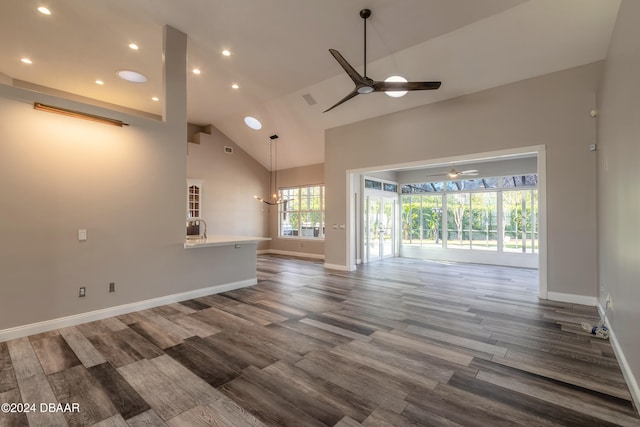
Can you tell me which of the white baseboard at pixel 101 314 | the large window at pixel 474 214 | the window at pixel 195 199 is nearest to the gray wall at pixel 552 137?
the large window at pixel 474 214

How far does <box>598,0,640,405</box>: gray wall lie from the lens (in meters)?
2.13

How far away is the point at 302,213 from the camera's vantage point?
33.7 ft

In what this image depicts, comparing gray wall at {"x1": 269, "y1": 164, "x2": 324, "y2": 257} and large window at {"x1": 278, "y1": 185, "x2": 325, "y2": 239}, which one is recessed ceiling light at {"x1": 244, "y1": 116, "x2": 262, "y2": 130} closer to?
gray wall at {"x1": 269, "y1": 164, "x2": 324, "y2": 257}

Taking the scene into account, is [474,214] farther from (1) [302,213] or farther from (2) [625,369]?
(2) [625,369]

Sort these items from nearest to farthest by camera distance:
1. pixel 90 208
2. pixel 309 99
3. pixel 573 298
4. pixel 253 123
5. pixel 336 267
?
pixel 90 208 < pixel 573 298 < pixel 309 99 < pixel 336 267 < pixel 253 123

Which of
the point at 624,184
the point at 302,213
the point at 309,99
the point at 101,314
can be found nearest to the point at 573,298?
the point at 624,184

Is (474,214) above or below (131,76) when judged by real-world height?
below

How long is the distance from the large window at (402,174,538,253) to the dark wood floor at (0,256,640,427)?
159 inches

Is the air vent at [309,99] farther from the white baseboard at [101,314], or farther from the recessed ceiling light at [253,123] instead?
the white baseboard at [101,314]

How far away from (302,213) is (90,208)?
22.9 ft

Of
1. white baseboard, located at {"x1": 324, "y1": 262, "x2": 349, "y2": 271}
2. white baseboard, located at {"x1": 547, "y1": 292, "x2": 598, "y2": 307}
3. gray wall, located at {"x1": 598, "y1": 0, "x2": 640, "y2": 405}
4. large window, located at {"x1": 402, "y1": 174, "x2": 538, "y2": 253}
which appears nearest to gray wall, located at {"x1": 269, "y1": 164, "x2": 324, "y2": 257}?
white baseboard, located at {"x1": 324, "y1": 262, "x2": 349, "y2": 271}

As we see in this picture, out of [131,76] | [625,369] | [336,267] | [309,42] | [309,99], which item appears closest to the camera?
[625,369]

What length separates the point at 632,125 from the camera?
223 cm

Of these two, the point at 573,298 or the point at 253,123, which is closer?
the point at 573,298
